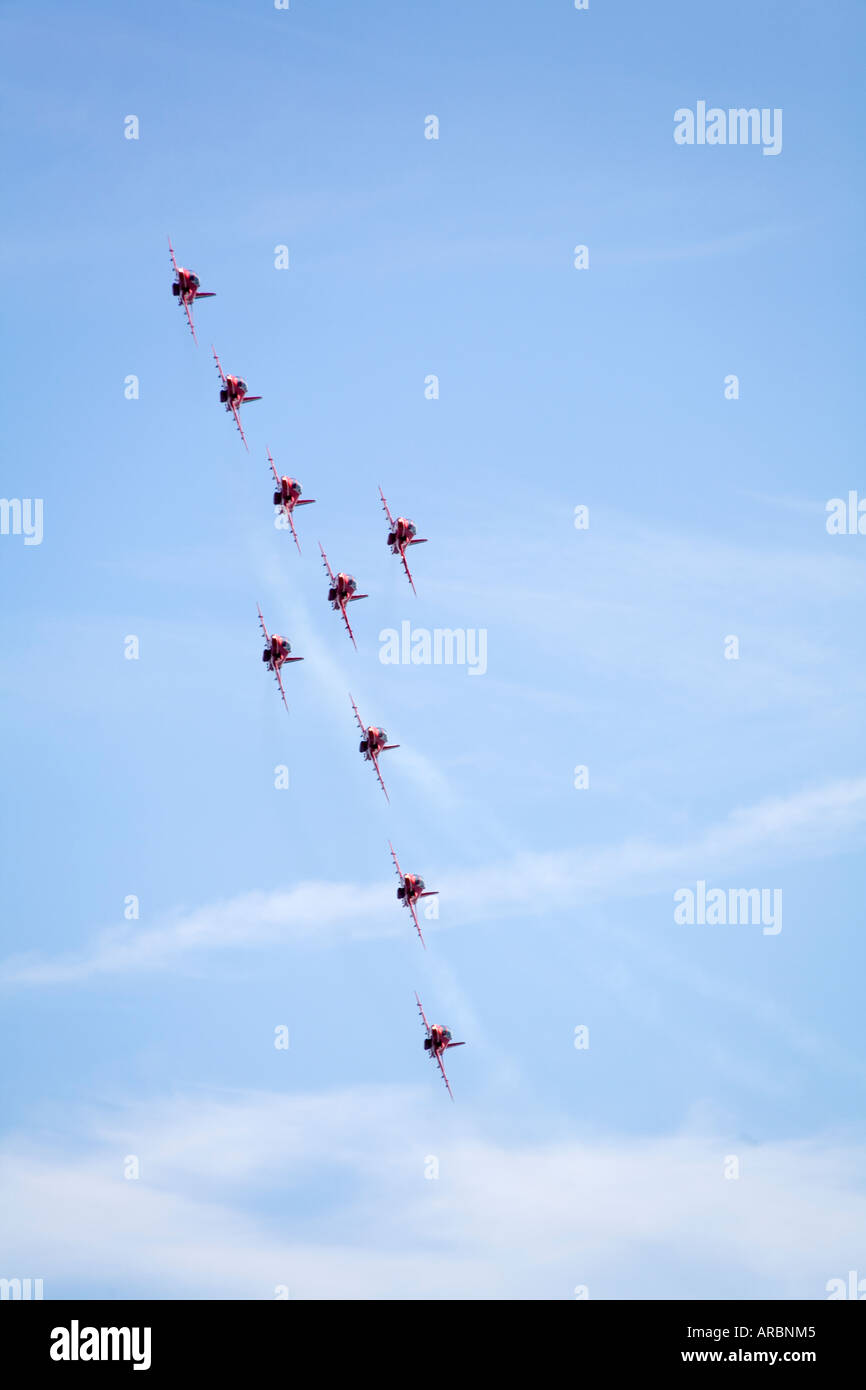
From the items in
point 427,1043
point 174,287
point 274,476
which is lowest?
point 427,1043
